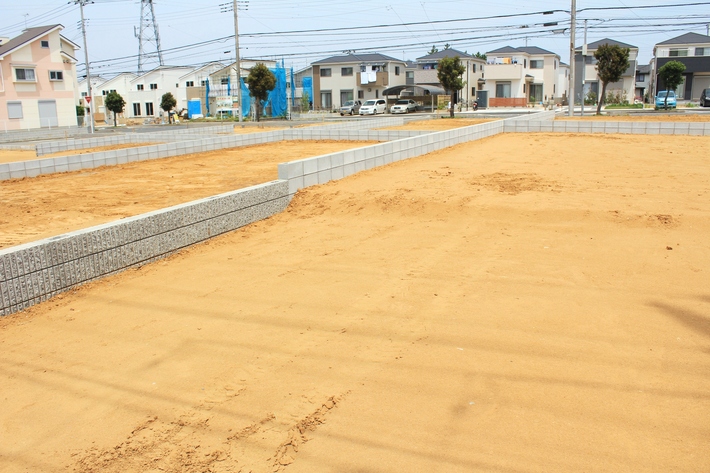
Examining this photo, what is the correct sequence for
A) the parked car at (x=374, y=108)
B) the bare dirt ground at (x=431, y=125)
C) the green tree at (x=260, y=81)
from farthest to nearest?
the parked car at (x=374, y=108)
the green tree at (x=260, y=81)
the bare dirt ground at (x=431, y=125)

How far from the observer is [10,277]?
470 centimetres

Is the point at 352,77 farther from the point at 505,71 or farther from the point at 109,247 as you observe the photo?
the point at 109,247

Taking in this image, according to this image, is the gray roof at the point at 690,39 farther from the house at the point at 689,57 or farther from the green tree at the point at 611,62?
the green tree at the point at 611,62

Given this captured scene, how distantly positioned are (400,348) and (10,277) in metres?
3.19

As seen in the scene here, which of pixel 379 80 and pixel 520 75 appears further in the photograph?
pixel 379 80

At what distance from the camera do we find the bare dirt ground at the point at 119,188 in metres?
8.20

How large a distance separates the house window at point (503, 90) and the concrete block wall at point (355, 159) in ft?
127

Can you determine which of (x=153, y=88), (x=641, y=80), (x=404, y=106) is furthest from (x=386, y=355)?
(x=641, y=80)

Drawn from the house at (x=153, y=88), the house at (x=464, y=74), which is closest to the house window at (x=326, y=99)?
the house at (x=464, y=74)

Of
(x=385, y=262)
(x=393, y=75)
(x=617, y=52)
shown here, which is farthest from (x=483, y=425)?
(x=393, y=75)

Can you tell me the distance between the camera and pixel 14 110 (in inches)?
1421

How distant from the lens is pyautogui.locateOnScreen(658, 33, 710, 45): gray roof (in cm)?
4862

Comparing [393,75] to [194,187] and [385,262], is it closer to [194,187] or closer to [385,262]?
[194,187]

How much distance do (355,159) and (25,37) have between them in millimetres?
35875
